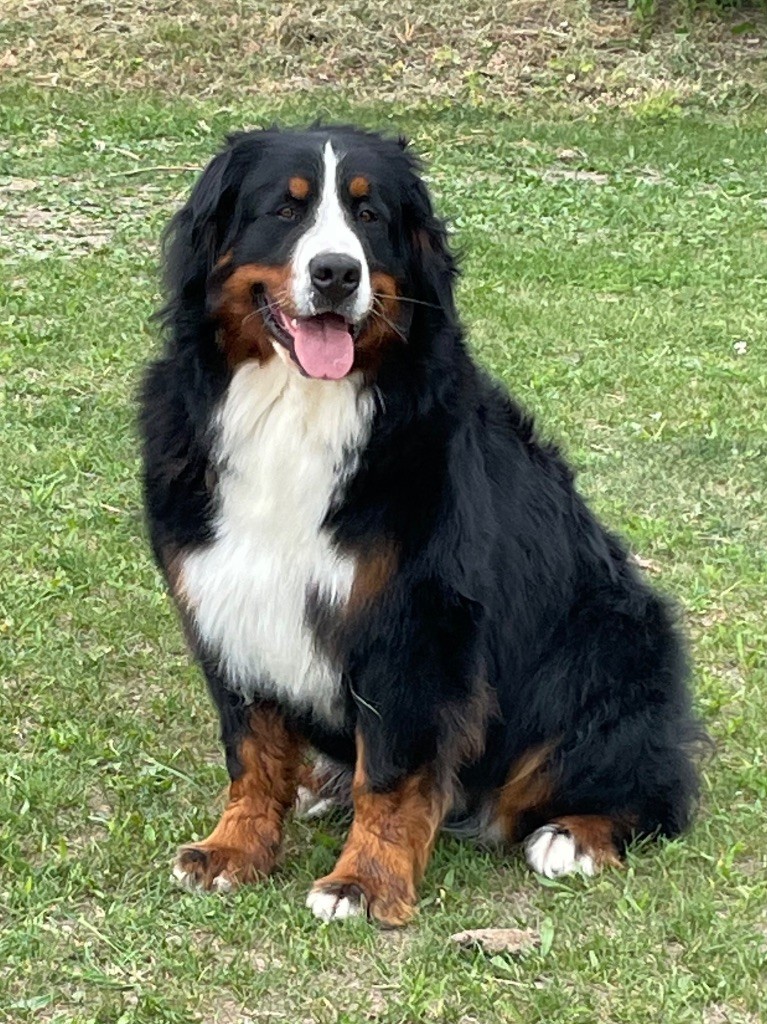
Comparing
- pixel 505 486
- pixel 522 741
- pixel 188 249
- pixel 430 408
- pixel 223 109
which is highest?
pixel 188 249

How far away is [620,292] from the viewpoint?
1000 cm

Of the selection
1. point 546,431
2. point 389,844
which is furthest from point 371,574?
point 546,431

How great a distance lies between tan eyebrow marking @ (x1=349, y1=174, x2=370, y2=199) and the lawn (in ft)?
5.42

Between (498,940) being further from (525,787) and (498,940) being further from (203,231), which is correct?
(203,231)

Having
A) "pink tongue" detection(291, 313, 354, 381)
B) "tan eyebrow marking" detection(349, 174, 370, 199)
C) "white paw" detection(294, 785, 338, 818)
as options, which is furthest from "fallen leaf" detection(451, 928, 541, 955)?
"tan eyebrow marking" detection(349, 174, 370, 199)

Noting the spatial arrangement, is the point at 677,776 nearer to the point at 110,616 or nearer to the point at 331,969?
the point at 331,969

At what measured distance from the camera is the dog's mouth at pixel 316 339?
345cm

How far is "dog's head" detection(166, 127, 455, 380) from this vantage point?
343cm

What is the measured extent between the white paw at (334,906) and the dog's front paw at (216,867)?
22 centimetres

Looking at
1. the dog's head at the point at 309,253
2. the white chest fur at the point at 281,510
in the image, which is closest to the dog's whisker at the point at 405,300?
the dog's head at the point at 309,253

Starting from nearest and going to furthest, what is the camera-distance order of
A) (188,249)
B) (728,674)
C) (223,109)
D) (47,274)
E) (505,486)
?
(188,249)
(505,486)
(728,674)
(47,274)
(223,109)

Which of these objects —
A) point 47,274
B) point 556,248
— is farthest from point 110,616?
point 556,248

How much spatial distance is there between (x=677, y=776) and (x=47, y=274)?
6.78 metres

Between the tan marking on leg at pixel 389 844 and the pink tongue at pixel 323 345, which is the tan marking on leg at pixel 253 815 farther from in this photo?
the pink tongue at pixel 323 345
